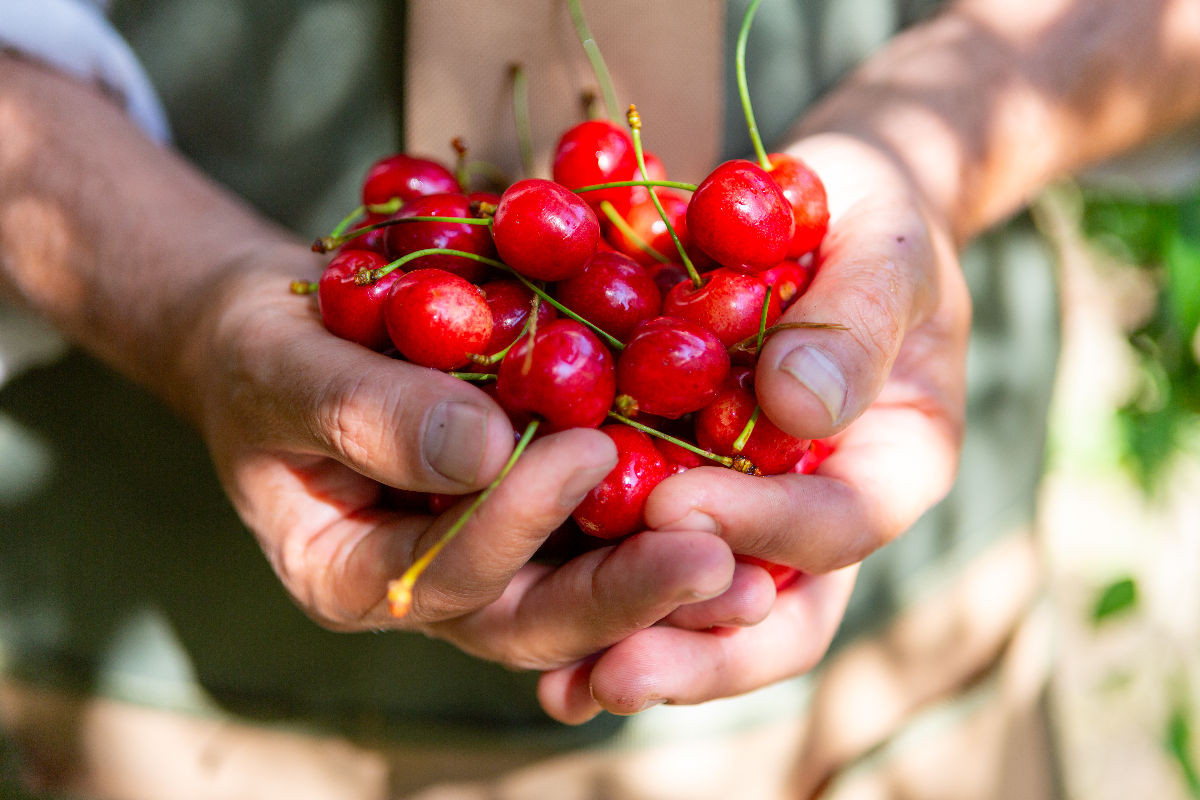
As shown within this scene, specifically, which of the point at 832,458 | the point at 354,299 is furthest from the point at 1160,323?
the point at 354,299

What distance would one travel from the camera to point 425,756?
1271 millimetres

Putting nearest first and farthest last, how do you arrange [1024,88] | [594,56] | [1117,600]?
[594,56] → [1024,88] → [1117,600]

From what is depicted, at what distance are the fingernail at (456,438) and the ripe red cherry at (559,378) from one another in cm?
8

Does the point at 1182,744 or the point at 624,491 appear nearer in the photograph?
the point at 624,491

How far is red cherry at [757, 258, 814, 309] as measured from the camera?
940 mm

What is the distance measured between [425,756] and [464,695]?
0.38 feet

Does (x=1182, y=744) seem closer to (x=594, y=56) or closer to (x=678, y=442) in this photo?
(x=678, y=442)


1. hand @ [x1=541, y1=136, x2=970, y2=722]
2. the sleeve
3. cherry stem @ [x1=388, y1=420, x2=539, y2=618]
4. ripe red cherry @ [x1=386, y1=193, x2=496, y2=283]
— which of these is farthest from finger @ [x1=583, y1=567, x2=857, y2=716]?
the sleeve

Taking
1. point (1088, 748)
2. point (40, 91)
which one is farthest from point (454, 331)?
point (1088, 748)

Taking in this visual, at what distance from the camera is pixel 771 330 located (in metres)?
0.82

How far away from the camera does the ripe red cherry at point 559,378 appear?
75 centimetres

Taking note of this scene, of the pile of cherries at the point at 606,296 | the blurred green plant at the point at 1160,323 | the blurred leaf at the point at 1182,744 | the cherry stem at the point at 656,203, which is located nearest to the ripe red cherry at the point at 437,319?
the pile of cherries at the point at 606,296

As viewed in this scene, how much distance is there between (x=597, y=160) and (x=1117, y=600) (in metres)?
1.81

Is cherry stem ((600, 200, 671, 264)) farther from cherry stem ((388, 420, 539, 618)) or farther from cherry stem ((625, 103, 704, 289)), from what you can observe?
cherry stem ((388, 420, 539, 618))
